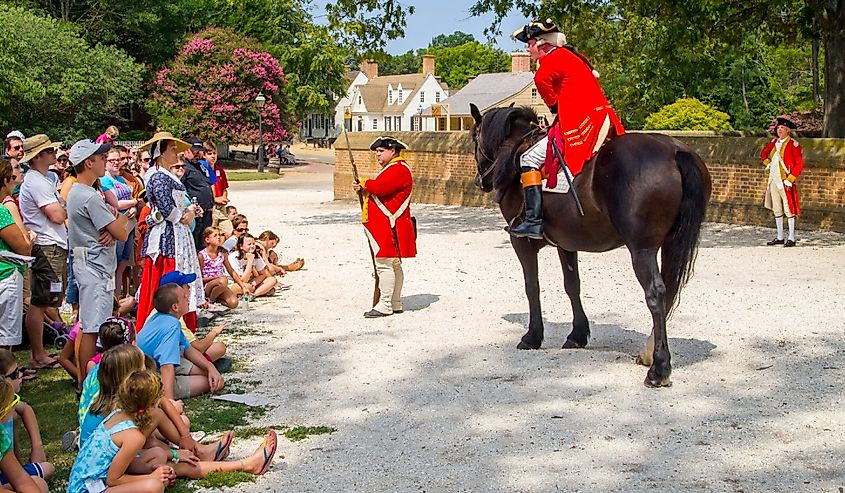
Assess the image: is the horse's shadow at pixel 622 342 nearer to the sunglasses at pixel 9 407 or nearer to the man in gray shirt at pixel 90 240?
the man in gray shirt at pixel 90 240

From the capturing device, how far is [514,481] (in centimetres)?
551

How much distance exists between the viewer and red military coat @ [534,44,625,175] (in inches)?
317

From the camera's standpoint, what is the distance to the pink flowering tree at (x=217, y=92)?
48.2 m

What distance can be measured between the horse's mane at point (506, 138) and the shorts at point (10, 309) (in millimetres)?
4290

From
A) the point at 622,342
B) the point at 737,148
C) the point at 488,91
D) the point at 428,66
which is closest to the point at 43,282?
the point at 622,342

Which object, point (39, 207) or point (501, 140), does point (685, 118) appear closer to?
point (501, 140)

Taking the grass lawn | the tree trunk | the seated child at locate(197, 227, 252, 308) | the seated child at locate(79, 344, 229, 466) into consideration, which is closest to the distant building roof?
the grass lawn

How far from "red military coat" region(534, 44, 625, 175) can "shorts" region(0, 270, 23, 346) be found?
4512mm

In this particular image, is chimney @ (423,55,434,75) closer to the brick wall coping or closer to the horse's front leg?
the brick wall coping

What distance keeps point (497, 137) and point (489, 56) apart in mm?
125467

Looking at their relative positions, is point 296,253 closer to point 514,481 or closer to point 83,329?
point 83,329

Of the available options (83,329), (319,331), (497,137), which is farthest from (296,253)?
(83,329)

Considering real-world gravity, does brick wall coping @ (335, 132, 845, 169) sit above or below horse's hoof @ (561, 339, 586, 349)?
above

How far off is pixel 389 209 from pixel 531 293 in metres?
2.39
